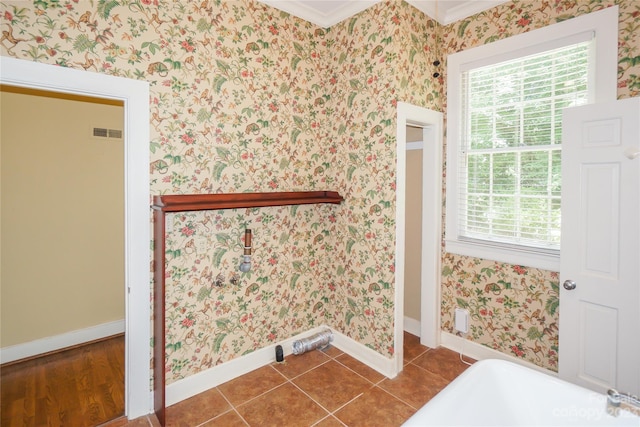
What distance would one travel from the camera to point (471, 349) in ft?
9.30

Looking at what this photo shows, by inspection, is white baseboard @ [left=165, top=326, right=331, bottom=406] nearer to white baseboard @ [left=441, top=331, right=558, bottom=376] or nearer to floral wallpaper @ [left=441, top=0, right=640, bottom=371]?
white baseboard @ [left=441, top=331, right=558, bottom=376]

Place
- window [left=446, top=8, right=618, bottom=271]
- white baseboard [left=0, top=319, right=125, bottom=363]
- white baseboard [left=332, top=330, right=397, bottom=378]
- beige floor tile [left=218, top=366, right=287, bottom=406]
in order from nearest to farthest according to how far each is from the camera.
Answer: window [left=446, top=8, right=618, bottom=271] < beige floor tile [left=218, top=366, right=287, bottom=406] < white baseboard [left=332, top=330, right=397, bottom=378] < white baseboard [left=0, top=319, right=125, bottom=363]

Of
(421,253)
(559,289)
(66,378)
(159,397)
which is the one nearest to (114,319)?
(66,378)

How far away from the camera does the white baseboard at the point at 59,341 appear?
2.83m

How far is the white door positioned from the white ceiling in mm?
1260

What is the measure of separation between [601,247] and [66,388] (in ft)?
12.6

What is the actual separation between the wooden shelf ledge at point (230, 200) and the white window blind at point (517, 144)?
1.25 meters

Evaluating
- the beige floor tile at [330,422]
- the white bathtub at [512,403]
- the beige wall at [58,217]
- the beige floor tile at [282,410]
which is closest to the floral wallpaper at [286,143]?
the beige floor tile at [282,410]

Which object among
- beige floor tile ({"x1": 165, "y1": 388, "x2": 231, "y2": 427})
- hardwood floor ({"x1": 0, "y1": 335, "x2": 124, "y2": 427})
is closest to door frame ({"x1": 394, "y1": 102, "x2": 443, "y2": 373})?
beige floor tile ({"x1": 165, "y1": 388, "x2": 231, "y2": 427})

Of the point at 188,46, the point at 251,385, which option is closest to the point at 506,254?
the point at 251,385

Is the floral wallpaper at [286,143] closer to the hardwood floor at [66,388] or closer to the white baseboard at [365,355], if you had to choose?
the white baseboard at [365,355]

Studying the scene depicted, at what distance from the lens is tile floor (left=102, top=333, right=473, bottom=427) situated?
6.93 feet

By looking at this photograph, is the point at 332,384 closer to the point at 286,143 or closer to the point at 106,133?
the point at 286,143

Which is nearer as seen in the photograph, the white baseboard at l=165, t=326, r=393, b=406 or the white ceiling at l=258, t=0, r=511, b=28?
A: the white baseboard at l=165, t=326, r=393, b=406
